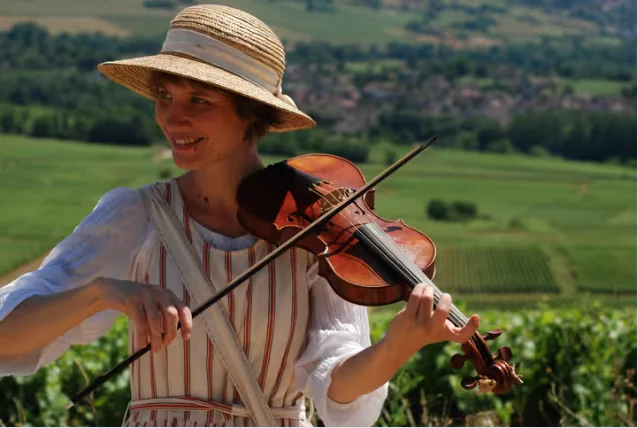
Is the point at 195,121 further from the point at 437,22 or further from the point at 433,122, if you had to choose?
the point at 437,22

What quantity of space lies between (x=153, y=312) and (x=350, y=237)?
59 cm

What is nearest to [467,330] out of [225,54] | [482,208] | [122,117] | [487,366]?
[487,366]

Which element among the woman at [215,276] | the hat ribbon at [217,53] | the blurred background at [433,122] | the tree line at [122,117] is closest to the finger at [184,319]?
the woman at [215,276]

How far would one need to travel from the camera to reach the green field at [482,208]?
101 ft

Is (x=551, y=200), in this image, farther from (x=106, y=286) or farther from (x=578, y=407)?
(x=106, y=286)

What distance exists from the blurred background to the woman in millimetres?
21596

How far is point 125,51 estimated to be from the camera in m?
42.4

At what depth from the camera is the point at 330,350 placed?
2.54m

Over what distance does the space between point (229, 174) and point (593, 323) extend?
11.4ft

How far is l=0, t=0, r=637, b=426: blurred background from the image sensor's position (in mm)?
32625

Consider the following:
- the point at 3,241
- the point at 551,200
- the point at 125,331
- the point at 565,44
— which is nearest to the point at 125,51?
the point at 3,241

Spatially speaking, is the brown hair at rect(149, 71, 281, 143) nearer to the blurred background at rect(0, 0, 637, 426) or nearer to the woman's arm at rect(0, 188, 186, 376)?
the woman's arm at rect(0, 188, 186, 376)

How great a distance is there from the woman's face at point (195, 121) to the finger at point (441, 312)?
730mm

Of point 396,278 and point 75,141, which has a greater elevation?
point 396,278
